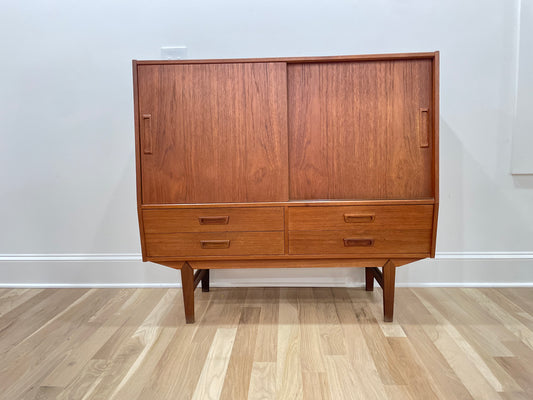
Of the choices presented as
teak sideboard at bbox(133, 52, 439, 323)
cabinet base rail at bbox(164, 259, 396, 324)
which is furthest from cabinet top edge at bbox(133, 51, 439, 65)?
cabinet base rail at bbox(164, 259, 396, 324)

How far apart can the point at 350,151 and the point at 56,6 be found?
1967 millimetres

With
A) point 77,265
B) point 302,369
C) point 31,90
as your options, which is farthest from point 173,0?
point 302,369

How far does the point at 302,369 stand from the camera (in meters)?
1.31

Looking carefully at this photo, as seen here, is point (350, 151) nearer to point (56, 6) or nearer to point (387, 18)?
point (387, 18)

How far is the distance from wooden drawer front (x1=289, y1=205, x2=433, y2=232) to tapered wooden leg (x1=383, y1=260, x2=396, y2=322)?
21cm

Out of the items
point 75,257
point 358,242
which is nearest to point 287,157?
point 358,242

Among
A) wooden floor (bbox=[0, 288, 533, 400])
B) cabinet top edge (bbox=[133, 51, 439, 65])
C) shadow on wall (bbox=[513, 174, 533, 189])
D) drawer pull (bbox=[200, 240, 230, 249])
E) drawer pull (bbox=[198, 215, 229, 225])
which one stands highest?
cabinet top edge (bbox=[133, 51, 439, 65])

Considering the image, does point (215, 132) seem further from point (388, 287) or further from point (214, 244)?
point (388, 287)

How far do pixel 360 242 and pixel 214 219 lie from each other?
2.26 ft

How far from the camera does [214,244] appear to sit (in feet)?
5.43

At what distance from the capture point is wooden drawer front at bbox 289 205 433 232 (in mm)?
1603

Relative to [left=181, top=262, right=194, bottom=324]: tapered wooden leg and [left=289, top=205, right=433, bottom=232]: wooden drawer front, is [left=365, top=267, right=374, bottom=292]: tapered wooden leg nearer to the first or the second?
[left=289, top=205, right=433, bottom=232]: wooden drawer front

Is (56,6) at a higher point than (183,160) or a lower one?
higher

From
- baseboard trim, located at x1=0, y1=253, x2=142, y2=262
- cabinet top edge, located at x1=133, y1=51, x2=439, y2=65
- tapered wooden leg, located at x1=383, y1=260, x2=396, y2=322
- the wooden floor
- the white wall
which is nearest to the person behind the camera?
the wooden floor
